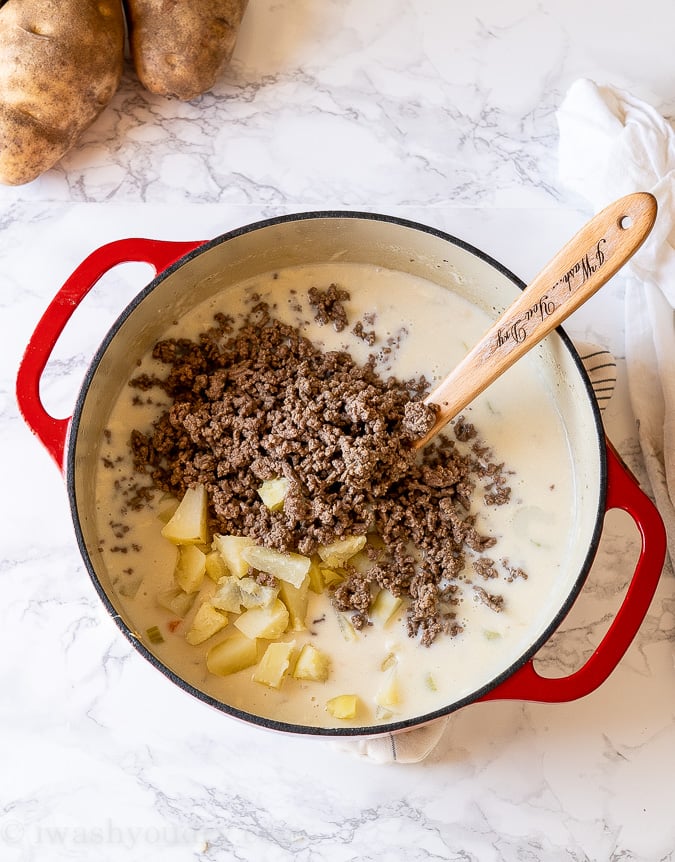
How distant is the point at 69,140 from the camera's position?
1482 mm

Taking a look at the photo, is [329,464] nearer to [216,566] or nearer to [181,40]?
[216,566]

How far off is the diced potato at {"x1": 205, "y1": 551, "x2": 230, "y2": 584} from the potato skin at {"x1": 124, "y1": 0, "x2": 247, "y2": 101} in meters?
0.78

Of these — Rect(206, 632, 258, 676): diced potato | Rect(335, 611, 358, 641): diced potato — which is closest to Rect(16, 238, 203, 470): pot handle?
Rect(206, 632, 258, 676): diced potato

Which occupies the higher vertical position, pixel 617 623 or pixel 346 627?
pixel 617 623

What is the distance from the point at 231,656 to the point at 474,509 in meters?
0.43

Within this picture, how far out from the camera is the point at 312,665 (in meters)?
1.33

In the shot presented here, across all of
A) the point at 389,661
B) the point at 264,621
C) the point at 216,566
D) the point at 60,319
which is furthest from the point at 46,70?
the point at 389,661

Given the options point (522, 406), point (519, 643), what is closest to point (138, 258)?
point (522, 406)

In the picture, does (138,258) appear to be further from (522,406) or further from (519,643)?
(519,643)

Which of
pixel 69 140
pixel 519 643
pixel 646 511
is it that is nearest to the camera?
pixel 646 511

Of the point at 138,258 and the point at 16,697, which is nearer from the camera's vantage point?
the point at 138,258

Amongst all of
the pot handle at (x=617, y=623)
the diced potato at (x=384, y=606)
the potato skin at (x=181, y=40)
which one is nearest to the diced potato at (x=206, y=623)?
the diced potato at (x=384, y=606)

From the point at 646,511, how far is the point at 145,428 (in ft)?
2.52

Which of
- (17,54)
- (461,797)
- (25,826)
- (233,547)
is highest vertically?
(17,54)
